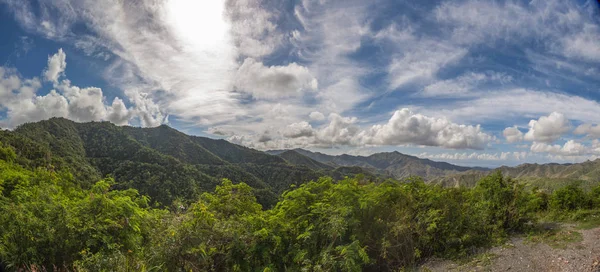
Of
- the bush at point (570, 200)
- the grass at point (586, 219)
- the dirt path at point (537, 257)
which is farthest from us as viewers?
the bush at point (570, 200)

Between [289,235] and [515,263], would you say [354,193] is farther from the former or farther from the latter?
[515,263]

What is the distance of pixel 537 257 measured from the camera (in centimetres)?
740

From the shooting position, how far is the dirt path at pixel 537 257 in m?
6.74

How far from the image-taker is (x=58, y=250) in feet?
18.1

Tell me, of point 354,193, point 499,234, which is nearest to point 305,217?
point 354,193

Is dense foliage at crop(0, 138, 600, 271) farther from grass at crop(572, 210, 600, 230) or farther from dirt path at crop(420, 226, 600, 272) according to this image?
grass at crop(572, 210, 600, 230)

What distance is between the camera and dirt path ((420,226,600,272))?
674 cm

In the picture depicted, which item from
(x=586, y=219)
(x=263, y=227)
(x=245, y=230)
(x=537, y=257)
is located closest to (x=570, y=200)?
(x=586, y=219)

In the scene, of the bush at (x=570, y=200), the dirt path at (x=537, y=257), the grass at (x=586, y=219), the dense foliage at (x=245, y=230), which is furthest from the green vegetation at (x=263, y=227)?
the bush at (x=570, y=200)

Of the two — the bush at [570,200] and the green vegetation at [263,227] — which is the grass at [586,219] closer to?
the green vegetation at [263,227]

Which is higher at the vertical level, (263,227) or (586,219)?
(263,227)

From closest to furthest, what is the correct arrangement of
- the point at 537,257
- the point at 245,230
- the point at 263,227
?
the point at 245,230, the point at 263,227, the point at 537,257

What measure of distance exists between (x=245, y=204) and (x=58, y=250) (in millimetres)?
4520

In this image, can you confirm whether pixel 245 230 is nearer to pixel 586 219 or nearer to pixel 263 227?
pixel 263 227
